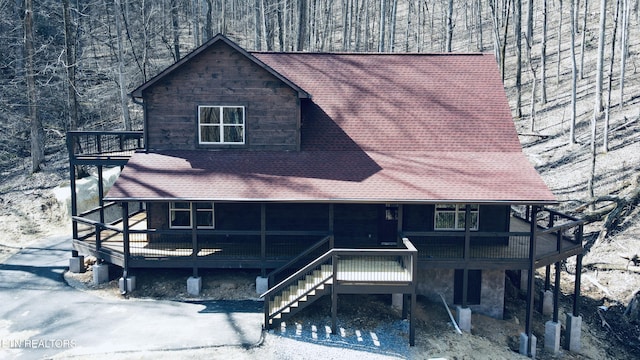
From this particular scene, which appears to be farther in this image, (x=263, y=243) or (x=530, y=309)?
(x=263, y=243)

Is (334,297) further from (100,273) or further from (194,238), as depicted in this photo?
(100,273)

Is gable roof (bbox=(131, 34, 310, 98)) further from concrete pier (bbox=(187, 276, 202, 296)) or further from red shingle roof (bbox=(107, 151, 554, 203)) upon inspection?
concrete pier (bbox=(187, 276, 202, 296))

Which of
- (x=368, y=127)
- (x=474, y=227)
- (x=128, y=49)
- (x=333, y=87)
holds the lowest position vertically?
(x=474, y=227)

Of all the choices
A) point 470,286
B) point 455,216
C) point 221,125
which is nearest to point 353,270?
point 455,216

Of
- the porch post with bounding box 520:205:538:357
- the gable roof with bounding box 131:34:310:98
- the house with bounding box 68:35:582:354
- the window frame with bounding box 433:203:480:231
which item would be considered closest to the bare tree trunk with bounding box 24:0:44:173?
the house with bounding box 68:35:582:354

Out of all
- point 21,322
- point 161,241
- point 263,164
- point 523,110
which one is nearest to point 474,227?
point 263,164

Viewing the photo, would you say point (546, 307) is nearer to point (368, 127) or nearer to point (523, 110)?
point (368, 127)

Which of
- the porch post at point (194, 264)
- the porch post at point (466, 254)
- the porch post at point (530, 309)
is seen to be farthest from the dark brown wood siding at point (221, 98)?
the porch post at point (530, 309)
